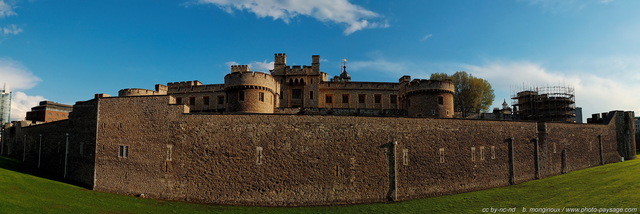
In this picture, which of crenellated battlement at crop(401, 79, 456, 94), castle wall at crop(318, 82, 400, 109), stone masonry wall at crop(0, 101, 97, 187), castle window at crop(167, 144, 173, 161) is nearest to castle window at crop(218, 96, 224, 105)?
castle wall at crop(318, 82, 400, 109)

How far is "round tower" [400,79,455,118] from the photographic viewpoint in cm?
3853

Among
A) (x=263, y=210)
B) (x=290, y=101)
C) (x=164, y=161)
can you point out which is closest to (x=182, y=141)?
(x=164, y=161)

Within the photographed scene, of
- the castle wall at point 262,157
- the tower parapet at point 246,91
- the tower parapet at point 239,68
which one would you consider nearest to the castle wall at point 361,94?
the tower parapet at point 239,68

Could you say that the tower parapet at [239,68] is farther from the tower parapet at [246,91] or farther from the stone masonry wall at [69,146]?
the stone masonry wall at [69,146]

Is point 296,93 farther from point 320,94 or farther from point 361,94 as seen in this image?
point 361,94

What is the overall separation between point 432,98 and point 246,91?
20508mm

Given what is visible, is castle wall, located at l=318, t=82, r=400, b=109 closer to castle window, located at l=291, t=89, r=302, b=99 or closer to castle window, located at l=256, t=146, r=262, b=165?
castle window, located at l=291, t=89, r=302, b=99

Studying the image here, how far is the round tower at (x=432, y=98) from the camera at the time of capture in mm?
38531

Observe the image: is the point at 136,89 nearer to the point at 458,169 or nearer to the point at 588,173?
the point at 458,169

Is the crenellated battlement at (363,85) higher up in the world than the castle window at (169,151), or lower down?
higher up

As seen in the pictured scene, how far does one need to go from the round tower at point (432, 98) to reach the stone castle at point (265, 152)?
21.8ft

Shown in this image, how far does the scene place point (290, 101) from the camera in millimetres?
44281

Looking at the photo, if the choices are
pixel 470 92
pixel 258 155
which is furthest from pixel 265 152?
pixel 470 92

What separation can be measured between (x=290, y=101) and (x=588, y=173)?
108 feet
